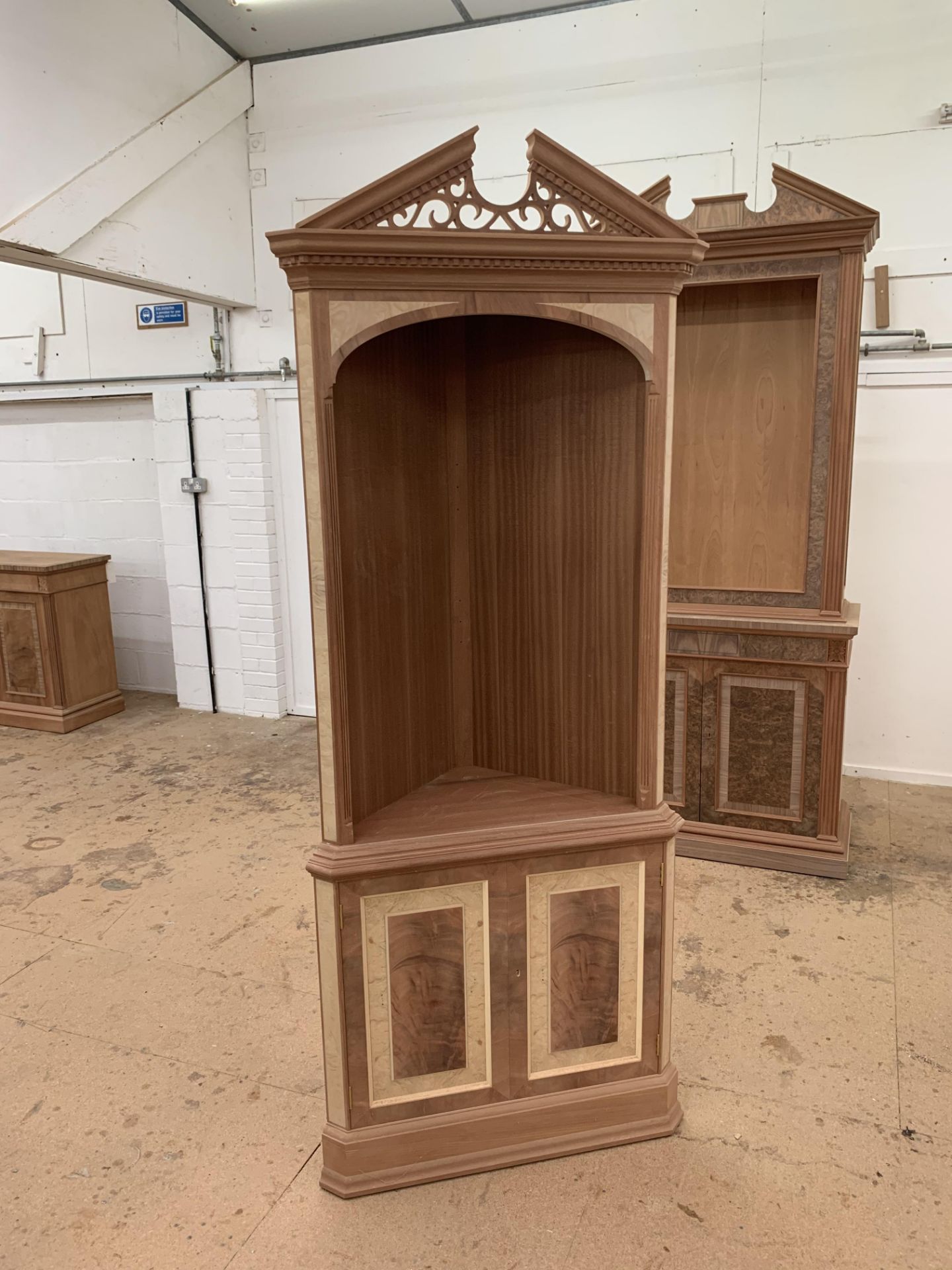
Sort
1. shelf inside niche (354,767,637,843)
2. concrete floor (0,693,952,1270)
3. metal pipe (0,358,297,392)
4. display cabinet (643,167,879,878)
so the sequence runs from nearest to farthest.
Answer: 1. concrete floor (0,693,952,1270)
2. shelf inside niche (354,767,637,843)
3. display cabinet (643,167,879,878)
4. metal pipe (0,358,297,392)

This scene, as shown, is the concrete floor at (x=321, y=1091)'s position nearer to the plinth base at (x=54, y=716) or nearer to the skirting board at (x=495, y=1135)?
the skirting board at (x=495, y=1135)

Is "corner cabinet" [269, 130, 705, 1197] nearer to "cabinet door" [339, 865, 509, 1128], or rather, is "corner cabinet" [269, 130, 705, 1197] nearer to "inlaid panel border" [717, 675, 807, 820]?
"cabinet door" [339, 865, 509, 1128]

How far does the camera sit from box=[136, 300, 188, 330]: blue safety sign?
5.10 m

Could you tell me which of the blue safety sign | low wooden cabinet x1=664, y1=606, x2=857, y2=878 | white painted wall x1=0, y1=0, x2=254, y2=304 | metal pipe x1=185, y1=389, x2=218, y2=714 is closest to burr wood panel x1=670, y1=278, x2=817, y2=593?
low wooden cabinet x1=664, y1=606, x2=857, y2=878

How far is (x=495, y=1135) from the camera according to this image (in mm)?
1989

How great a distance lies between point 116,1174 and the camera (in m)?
2.01

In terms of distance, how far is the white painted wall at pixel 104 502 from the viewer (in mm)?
5605

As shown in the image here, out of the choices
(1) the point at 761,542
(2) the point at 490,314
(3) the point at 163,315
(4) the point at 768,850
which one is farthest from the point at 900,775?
(3) the point at 163,315

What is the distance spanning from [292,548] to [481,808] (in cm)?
340

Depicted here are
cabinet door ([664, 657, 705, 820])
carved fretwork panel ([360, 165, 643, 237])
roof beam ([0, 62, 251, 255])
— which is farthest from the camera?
roof beam ([0, 62, 251, 255])

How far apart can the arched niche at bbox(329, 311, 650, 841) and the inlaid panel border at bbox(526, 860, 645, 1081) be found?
23 centimetres

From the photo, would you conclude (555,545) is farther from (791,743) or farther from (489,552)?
(791,743)

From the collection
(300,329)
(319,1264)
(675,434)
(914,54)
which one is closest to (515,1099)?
(319,1264)

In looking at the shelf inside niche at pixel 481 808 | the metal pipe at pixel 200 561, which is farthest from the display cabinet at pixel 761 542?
the metal pipe at pixel 200 561
